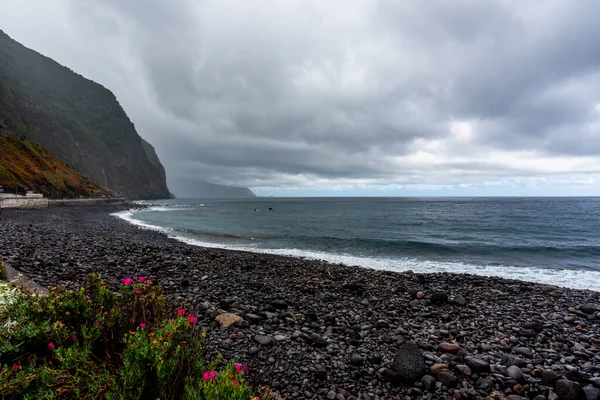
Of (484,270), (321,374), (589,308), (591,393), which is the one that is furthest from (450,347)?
(484,270)

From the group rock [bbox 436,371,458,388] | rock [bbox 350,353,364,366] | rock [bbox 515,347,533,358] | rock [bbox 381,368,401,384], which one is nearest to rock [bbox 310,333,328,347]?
rock [bbox 350,353,364,366]

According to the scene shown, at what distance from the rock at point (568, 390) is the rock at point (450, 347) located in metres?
2.03

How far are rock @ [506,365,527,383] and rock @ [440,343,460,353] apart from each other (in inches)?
46.9

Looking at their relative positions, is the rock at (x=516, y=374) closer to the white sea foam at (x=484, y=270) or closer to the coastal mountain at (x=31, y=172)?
the white sea foam at (x=484, y=270)

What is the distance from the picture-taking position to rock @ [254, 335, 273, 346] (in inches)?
302

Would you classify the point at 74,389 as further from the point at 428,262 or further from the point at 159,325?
the point at 428,262

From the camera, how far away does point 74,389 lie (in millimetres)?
3297

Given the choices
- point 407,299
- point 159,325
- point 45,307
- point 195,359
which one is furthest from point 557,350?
point 45,307

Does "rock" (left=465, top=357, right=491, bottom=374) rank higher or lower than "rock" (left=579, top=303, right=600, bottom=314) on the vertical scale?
higher

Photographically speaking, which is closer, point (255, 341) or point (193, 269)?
point (255, 341)

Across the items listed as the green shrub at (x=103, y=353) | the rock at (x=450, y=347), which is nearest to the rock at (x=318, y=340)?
the rock at (x=450, y=347)

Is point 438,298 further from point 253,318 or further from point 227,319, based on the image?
point 227,319

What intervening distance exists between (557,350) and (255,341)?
27.5 ft

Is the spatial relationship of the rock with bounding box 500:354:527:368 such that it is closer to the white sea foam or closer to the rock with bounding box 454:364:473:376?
the rock with bounding box 454:364:473:376
